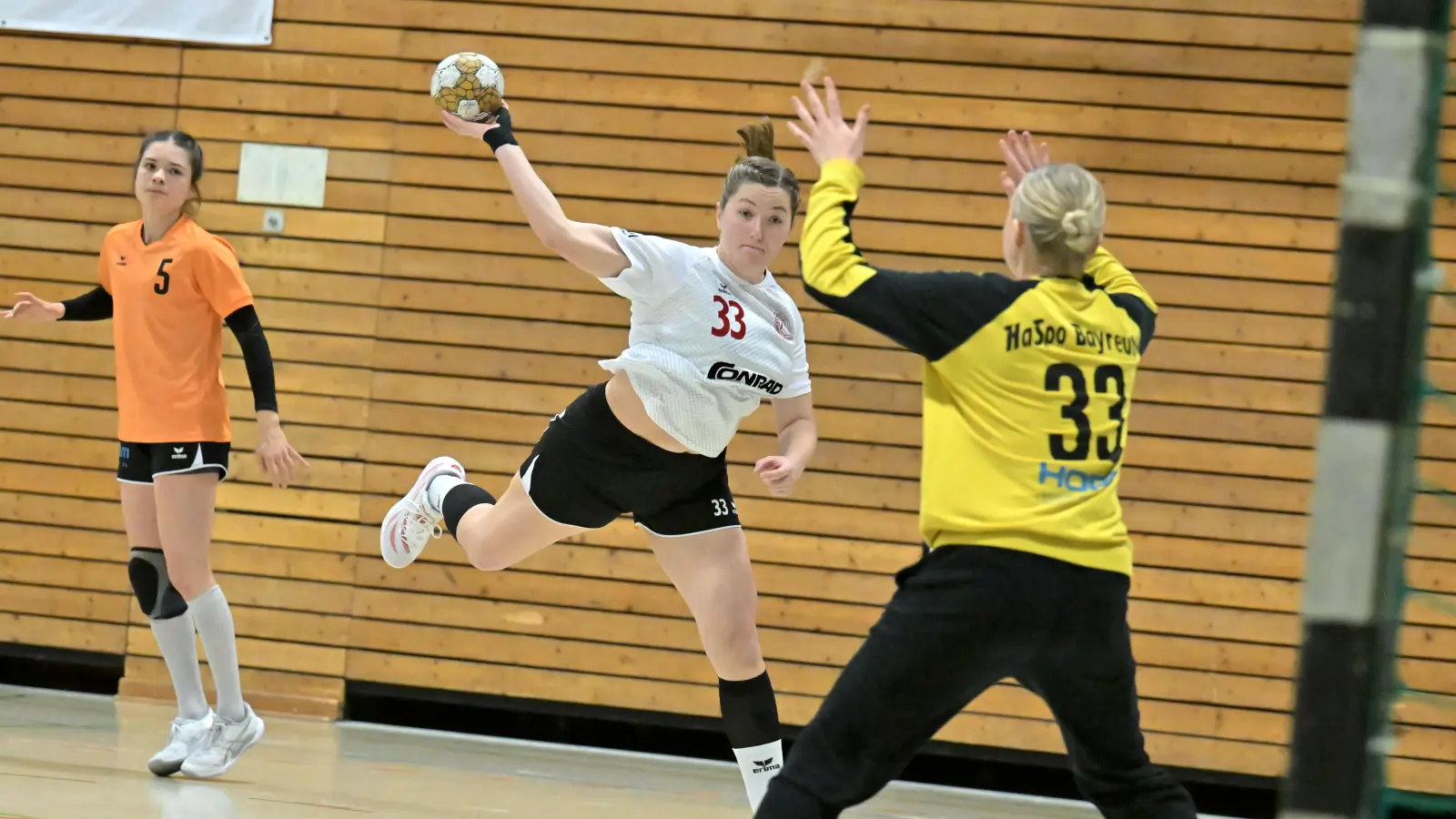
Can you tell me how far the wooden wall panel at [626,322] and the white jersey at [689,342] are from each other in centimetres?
287

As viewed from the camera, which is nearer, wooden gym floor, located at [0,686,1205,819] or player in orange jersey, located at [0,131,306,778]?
wooden gym floor, located at [0,686,1205,819]

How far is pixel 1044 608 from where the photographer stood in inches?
113

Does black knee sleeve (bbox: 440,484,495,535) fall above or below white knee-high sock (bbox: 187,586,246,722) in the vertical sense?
above

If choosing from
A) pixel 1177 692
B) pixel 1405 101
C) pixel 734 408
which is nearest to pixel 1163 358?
pixel 1177 692

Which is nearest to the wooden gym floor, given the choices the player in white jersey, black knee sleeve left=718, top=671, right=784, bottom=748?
black knee sleeve left=718, top=671, right=784, bottom=748

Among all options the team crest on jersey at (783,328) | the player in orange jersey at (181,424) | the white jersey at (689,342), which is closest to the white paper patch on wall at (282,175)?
the player in orange jersey at (181,424)

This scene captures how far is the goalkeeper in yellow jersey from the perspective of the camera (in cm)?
288

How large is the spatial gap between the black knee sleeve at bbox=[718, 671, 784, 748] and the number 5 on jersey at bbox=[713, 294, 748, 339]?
1.03 meters

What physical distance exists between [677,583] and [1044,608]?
1788 millimetres

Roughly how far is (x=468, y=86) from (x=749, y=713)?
2054 millimetres

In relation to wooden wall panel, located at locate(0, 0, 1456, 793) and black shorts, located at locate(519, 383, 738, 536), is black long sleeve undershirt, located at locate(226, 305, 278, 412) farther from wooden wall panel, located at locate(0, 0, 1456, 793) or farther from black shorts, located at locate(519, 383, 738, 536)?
wooden wall panel, located at locate(0, 0, 1456, 793)

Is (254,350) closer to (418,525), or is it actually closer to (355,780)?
(418,525)

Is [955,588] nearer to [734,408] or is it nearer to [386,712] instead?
[734,408]

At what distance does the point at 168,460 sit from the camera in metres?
5.32
